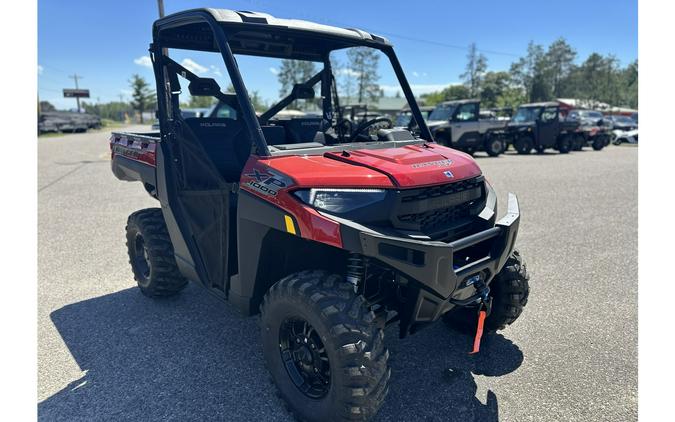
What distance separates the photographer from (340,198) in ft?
7.21

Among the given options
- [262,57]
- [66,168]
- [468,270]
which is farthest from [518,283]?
[66,168]

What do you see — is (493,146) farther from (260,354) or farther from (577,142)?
(260,354)

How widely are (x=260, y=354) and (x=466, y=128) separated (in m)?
15.1

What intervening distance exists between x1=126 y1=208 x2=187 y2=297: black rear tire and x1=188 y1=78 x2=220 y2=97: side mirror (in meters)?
1.53

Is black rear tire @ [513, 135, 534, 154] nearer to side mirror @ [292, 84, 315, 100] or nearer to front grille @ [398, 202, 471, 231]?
side mirror @ [292, 84, 315, 100]

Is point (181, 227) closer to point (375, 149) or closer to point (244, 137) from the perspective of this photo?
point (244, 137)

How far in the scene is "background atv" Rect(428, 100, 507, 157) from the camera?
16469 mm

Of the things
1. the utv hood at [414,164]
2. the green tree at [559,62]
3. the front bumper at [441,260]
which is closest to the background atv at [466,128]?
the utv hood at [414,164]

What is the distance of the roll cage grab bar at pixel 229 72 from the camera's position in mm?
2492

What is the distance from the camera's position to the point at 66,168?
13164 millimetres

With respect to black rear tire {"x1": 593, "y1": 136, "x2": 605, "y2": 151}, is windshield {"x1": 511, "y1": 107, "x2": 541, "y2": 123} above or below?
above

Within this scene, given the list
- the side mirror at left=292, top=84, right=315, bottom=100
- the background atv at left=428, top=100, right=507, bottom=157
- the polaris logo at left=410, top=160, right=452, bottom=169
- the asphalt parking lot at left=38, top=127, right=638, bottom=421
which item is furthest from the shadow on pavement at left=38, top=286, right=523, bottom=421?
the background atv at left=428, top=100, right=507, bottom=157

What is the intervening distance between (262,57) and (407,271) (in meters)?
2.37

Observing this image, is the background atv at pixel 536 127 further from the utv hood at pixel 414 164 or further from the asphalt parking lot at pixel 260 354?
the utv hood at pixel 414 164
